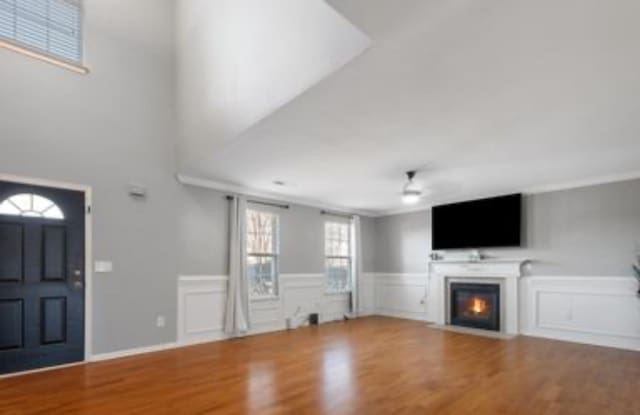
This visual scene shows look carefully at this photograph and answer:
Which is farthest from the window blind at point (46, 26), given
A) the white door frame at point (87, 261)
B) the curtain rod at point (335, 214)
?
the curtain rod at point (335, 214)

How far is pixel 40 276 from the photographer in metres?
4.14

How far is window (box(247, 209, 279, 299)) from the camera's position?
636 centimetres

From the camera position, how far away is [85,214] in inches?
177

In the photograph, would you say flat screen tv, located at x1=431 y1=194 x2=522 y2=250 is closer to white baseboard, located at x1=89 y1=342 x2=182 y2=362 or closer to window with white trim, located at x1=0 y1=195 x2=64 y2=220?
white baseboard, located at x1=89 y1=342 x2=182 y2=362

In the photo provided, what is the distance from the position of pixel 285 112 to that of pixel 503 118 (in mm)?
1927

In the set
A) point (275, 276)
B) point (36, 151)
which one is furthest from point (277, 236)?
point (36, 151)

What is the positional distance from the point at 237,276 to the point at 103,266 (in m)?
1.90

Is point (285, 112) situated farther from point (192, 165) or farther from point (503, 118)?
point (192, 165)

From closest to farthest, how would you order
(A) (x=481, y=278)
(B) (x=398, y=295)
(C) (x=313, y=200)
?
(A) (x=481, y=278) → (C) (x=313, y=200) → (B) (x=398, y=295)

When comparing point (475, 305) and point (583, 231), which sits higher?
point (583, 231)

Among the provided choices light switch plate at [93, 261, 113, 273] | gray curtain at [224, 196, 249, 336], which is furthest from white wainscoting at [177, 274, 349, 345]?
light switch plate at [93, 261, 113, 273]

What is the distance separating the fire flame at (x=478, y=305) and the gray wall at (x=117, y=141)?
16.5 ft

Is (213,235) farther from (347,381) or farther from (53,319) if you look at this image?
(347,381)

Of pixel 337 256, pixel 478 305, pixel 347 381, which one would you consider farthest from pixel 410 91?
pixel 337 256
